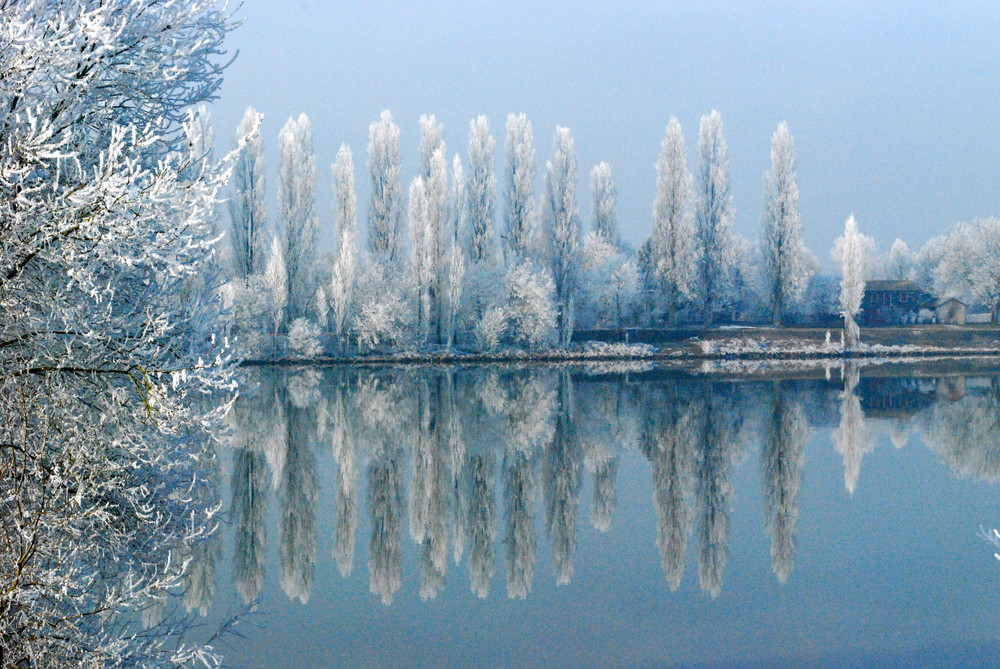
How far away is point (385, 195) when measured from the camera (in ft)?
126

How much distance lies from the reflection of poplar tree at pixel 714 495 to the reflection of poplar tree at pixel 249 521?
143 inches

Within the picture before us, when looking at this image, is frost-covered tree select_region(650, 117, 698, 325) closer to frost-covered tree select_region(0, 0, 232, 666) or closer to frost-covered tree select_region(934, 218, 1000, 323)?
frost-covered tree select_region(934, 218, 1000, 323)

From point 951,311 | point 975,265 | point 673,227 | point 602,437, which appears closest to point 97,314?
point 602,437

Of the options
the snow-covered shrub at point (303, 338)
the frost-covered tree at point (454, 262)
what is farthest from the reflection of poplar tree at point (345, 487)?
the frost-covered tree at point (454, 262)

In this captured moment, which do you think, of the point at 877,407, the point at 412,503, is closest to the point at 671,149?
the point at 877,407

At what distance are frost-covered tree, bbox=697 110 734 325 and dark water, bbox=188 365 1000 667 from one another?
71.6 feet

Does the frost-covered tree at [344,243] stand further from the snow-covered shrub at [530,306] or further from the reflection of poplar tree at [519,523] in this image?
the reflection of poplar tree at [519,523]

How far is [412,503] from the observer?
1030cm

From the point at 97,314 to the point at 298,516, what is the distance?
5.65m

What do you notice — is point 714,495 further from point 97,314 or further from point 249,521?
point 97,314

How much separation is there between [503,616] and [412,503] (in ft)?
12.0

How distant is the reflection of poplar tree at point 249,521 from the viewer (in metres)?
7.61

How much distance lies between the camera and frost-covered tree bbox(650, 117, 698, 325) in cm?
3894

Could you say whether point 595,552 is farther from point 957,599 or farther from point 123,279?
point 123,279
